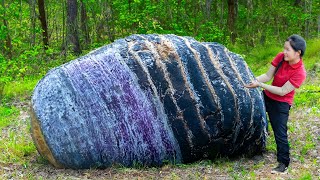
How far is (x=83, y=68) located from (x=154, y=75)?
779 mm

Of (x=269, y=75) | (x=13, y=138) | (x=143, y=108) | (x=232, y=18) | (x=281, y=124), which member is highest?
(x=232, y=18)

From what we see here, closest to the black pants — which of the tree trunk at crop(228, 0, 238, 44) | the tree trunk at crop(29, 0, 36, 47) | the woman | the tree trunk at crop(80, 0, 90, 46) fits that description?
the woman

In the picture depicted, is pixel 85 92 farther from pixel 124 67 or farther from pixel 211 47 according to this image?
pixel 211 47

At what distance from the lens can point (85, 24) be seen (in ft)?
46.7

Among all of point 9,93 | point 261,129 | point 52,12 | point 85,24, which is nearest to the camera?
point 261,129

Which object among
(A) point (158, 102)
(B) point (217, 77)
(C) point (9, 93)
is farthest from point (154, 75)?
(C) point (9, 93)

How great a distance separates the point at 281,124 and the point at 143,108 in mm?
1428

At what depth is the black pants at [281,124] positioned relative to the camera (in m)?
4.25

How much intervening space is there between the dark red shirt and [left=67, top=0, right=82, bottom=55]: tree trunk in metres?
9.21

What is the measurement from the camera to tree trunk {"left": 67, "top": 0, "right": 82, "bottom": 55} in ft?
41.2

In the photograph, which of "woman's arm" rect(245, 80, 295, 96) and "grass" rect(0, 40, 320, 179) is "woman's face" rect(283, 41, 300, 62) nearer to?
"woman's arm" rect(245, 80, 295, 96)

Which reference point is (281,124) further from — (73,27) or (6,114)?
(73,27)

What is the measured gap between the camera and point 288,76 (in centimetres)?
412

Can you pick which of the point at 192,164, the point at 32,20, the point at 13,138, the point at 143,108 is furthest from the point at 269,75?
the point at 32,20
